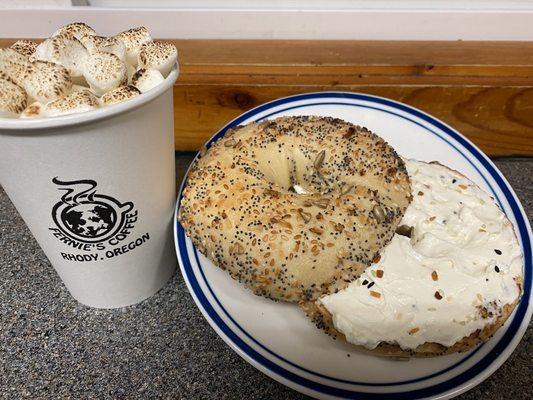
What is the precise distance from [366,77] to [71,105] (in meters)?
0.81

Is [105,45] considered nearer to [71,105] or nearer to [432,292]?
[71,105]

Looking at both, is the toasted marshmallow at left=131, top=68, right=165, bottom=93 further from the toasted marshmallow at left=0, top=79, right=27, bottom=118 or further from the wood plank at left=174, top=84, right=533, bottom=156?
the wood plank at left=174, top=84, right=533, bottom=156

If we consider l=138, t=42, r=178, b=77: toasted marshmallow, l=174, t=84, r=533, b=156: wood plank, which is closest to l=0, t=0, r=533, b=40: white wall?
l=174, t=84, r=533, b=156: wood plank

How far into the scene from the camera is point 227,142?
3.19 ft

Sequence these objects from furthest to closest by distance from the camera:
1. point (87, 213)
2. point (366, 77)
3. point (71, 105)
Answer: point (366, 77) → point (87, 213) → point (71, 105)

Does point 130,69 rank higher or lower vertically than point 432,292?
higher

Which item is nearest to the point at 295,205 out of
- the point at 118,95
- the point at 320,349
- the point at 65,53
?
the point at 320,349

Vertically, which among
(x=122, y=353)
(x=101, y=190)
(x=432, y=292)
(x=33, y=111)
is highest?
(x=33, y=111)

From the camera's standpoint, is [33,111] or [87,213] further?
[87,213]

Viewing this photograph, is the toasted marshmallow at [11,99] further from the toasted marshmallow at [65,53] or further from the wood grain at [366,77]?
the wood grain at [366,77]

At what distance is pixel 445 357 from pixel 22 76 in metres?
0.85

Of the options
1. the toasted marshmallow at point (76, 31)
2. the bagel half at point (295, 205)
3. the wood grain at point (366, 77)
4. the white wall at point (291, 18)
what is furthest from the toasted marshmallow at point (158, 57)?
the white wall at point (291, 18)

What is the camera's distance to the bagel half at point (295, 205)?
78 centimetres

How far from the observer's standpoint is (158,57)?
720 mm
